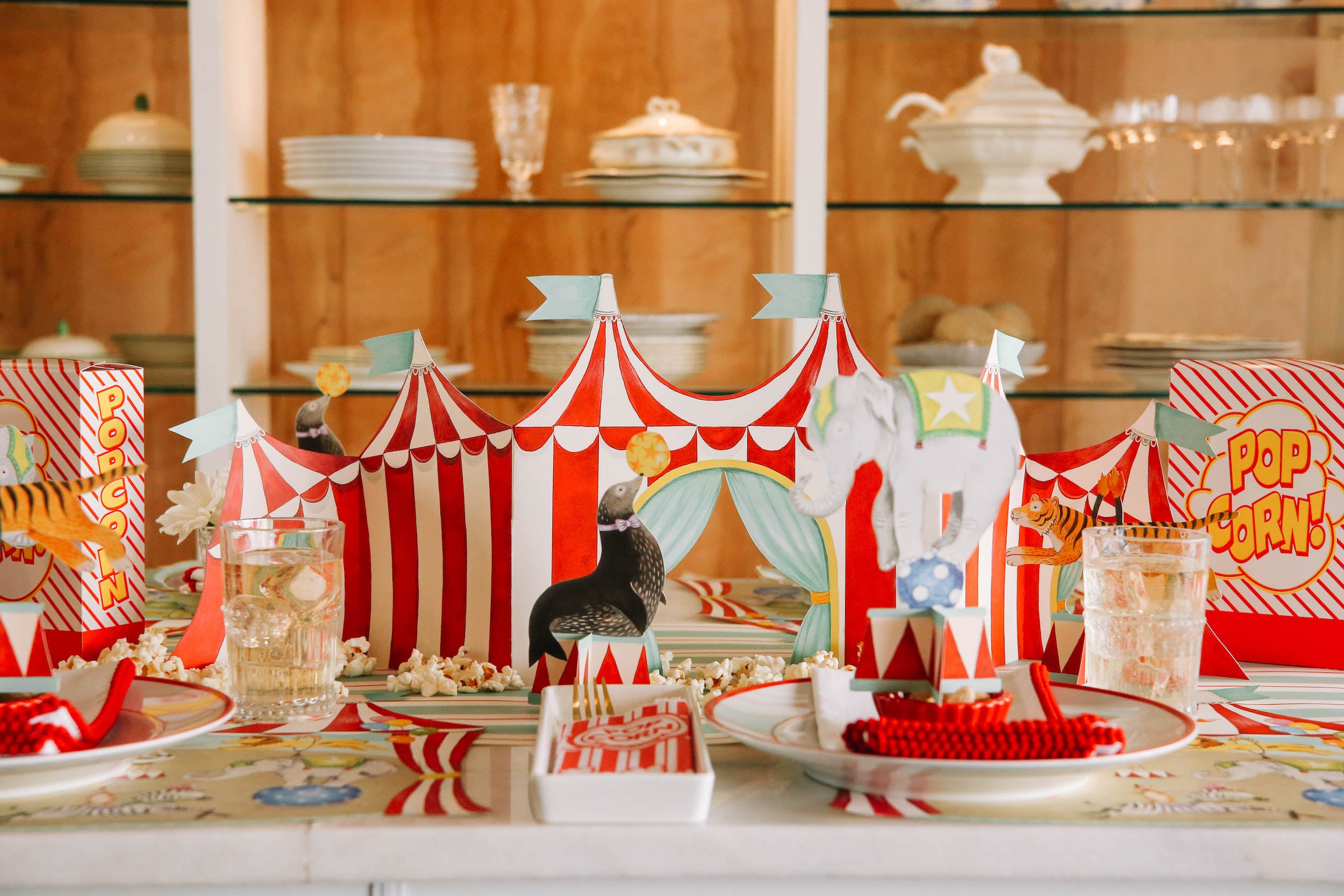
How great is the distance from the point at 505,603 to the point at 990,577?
0.39 metres

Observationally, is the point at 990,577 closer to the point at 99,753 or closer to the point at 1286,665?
the point at 1286,665

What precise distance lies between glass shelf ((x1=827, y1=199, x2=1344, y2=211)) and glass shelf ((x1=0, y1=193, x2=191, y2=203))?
1.16 metres

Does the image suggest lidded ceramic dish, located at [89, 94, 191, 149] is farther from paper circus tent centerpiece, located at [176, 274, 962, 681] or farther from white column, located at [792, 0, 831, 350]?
paper circus tent centerpiece, located at [176, 274, 962, 681]

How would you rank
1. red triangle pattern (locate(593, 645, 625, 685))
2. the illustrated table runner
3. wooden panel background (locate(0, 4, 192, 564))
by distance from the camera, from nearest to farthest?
the illustrated table runner → red triangle pattern (locate(593, 645, 625, 685)) → wooden panel background (locate(0, 4, 192, 564))

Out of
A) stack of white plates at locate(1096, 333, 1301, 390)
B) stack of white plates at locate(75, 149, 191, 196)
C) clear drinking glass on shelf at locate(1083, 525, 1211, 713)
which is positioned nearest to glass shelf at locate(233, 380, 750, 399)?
stack of white plates at locate(75, 149, 191, 196)

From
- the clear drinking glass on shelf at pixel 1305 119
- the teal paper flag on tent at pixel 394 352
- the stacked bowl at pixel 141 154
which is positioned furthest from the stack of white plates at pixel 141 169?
the clear drinking glass on shelf at pixel 1305 119

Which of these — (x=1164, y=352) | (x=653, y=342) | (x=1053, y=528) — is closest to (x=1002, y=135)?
(x=1164, y=352)

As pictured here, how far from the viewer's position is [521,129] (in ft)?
7.09

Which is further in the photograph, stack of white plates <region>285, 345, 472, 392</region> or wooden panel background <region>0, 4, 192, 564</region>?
wooden panel background <region>0, 4, 192, 564</region>

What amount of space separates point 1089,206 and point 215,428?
5.60 ft

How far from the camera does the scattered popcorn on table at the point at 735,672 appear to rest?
0.94 meters

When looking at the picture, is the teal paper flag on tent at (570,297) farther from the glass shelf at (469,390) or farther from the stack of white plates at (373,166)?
the stack of white plates at (373,166)

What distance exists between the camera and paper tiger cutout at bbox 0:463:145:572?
2.53 ft

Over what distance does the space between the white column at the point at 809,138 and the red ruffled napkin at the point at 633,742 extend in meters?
1.36
